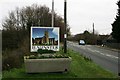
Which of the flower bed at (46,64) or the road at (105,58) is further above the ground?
the flower bed at (46,64)

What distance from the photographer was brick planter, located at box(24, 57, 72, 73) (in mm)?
15133

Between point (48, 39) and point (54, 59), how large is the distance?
6827 mm

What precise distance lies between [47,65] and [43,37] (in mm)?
6981

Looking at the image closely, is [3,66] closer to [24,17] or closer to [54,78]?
[54,78]

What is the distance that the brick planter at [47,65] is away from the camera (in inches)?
596

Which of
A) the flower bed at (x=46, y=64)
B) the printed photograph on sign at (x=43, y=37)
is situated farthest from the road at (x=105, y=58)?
the flower bed at (x=46, y=64)

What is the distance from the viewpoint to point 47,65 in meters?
15.4

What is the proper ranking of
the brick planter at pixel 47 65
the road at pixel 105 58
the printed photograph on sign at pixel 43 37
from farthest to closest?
the road at pixel 105 58 → the printed photograph on sign at pixel 43 37 → the brick planter at pixel 47 65

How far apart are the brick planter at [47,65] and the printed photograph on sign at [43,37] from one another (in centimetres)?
657

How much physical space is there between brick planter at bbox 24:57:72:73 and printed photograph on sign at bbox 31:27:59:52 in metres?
6.57

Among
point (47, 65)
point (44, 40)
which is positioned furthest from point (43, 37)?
point (47, 65)

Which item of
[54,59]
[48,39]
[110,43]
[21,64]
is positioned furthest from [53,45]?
[110,43]

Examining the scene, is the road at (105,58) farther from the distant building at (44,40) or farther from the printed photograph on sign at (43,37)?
the distant building at (44,40)

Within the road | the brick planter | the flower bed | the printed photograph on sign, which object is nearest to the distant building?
the printed photograph on sign
